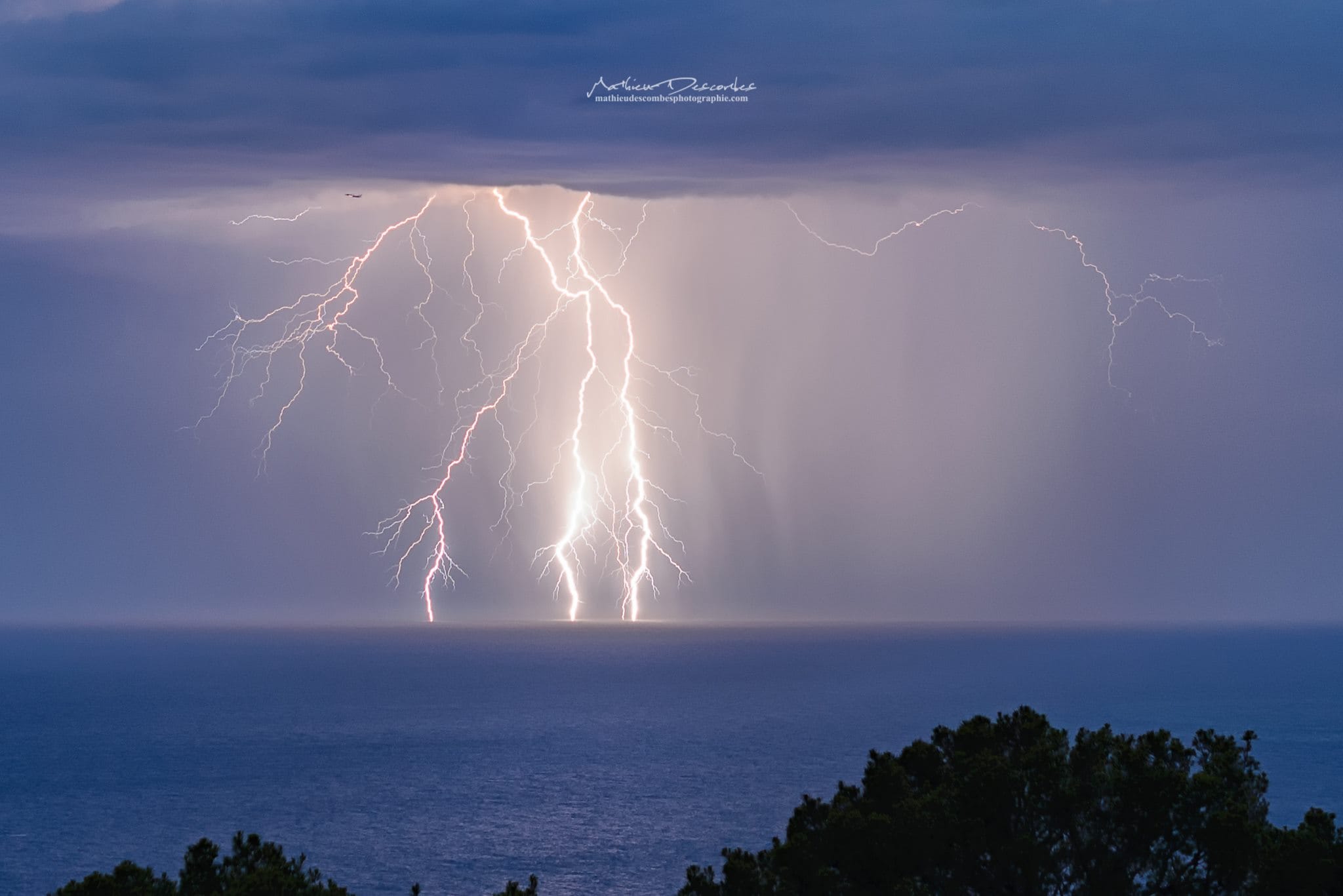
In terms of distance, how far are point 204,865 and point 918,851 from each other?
25.4 feet

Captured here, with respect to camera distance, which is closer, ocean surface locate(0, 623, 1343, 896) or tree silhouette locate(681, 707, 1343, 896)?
tree silhouette locate(681, 707, 1343, 896)

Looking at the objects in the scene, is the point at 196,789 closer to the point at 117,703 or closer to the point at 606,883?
the point at 606,883

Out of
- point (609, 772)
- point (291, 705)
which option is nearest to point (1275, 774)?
point (609, 772)

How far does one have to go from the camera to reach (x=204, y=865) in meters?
15.7

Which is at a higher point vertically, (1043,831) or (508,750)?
(1043,831)

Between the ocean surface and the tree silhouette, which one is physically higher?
the tree silhouette

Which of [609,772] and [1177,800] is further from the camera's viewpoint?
[609,772]

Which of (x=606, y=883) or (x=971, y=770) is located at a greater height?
(x=971, y=770)

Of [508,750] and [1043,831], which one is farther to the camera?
[508,750]

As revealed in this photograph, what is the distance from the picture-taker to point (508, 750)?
76312 mm

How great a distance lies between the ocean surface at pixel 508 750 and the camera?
47531 millimetres

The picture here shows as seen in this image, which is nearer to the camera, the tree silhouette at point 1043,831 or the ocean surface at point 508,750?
the tree silhouette at point 1043,831

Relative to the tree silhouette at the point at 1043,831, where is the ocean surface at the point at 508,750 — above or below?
below

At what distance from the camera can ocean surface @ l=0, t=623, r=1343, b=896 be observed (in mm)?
47531
